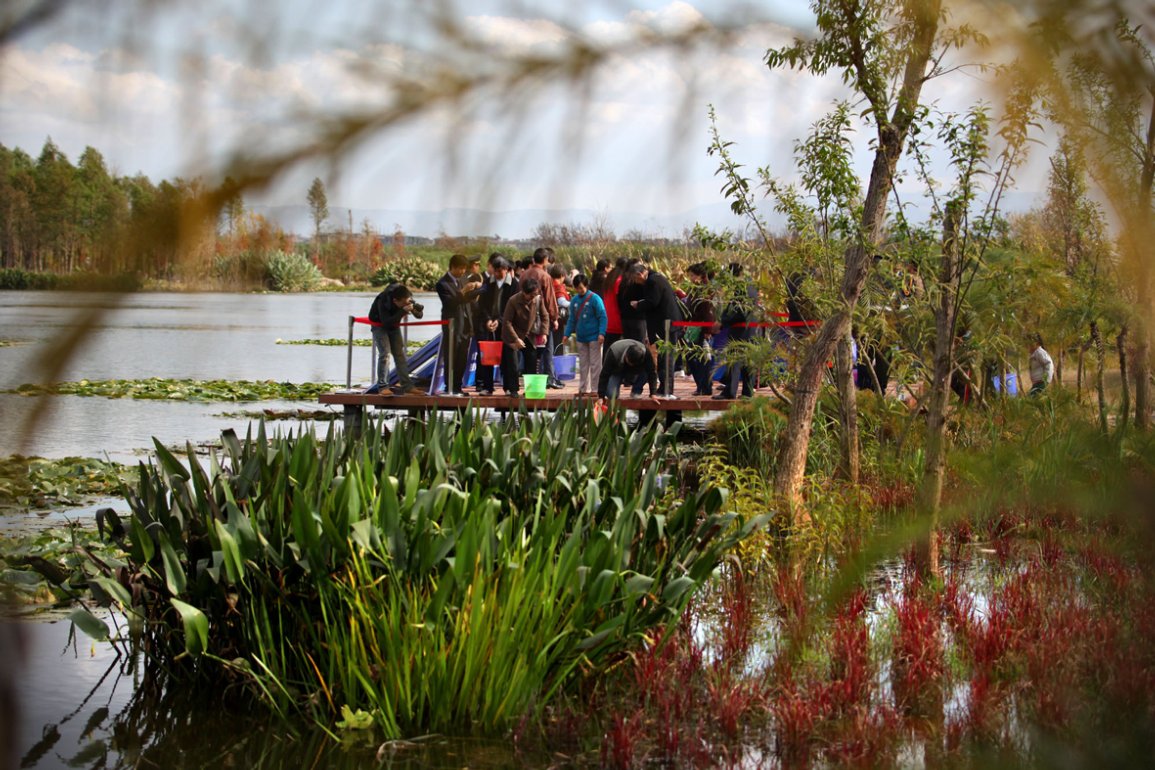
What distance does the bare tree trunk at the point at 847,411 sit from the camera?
843 centimetres

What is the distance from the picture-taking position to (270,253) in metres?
0.79

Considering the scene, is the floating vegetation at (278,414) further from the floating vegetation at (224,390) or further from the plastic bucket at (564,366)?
the plastic bucket at (564,366)

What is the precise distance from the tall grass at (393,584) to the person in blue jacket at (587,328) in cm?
703

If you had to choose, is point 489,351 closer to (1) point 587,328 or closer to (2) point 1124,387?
(1) point 587,328

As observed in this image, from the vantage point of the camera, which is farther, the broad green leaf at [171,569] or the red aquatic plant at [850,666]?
the broad green leaf at [171,569]

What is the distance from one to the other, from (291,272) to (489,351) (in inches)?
479

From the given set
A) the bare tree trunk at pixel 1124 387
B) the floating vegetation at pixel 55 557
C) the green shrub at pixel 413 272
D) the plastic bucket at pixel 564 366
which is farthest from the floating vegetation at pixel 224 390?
the bare tree trunk at pixel 1124 387

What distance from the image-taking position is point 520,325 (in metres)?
12.1

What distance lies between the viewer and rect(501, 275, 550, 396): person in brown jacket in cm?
1166

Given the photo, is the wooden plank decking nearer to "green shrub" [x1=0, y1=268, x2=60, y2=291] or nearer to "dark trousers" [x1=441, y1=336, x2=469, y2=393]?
"dark trousers" [x1=441, y1=336, x2=469, y2=393]

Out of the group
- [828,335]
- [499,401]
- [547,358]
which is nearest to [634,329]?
[499,401]

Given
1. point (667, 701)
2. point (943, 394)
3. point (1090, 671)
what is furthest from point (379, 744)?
point (1090, 671)

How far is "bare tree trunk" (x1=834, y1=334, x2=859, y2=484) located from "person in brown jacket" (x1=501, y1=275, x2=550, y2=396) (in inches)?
139

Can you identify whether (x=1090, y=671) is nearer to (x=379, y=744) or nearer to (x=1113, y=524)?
(x=1113, y=524)
